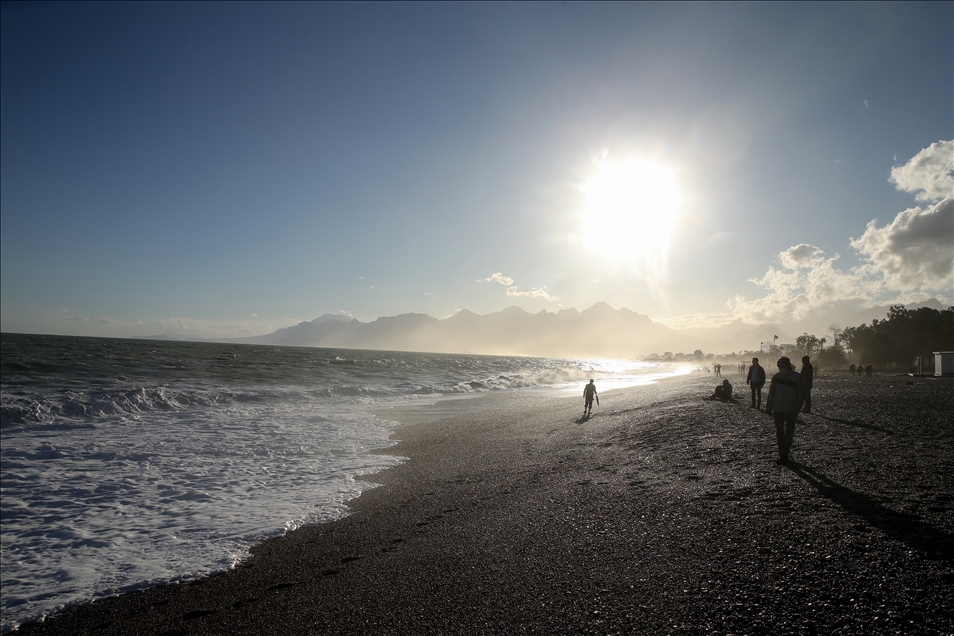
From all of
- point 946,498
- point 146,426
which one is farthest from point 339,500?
point 146,426

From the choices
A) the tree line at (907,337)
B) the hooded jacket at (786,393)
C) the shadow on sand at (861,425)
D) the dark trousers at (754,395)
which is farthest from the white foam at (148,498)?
the tree line at (907,337)

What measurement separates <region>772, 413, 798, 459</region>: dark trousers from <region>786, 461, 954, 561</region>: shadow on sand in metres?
1.54

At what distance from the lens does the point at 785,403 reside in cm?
912

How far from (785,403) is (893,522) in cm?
406

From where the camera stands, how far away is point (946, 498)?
237 inches

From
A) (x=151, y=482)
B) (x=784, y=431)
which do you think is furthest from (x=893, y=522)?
(x=151, y=482)

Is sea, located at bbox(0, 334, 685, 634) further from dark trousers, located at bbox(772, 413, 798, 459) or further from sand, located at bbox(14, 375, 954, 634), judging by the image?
dark trousers, located at bbox(772, 413, 798, 459)

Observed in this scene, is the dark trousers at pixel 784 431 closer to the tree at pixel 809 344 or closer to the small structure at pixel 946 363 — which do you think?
the small structure at pixel 946 363

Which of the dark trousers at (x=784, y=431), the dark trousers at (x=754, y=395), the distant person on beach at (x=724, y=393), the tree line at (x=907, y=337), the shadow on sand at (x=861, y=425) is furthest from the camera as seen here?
the tree line at (x=907, y=337)

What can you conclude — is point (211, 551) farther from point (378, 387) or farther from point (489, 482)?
point (378, 387)

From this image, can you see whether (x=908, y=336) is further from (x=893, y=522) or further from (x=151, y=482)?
(x=151, y=482)

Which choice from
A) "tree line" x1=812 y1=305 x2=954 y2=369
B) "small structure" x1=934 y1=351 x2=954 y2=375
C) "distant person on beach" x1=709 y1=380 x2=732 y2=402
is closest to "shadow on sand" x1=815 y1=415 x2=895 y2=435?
"distant person on beach" x1=709 y1=380 x2=732 y2=402

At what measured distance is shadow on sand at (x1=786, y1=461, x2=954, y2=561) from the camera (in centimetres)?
466

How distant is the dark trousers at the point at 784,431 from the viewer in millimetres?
8852
